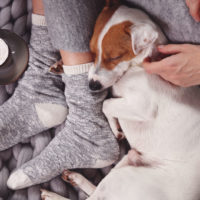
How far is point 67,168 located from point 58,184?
0.11 m

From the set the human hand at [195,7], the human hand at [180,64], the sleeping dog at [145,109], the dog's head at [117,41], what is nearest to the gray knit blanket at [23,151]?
the sleeping dog at [145,109]

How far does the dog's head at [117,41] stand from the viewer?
4.07 ft

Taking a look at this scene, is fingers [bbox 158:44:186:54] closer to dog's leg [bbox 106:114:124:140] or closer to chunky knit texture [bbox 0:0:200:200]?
chunky knit texture [bbox 0:0:200:200]

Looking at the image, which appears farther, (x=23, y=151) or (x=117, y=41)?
(x=23, y=151)

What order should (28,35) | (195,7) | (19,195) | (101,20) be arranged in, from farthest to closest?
(28,35)
(19,195)
(101,20)
(195,7)

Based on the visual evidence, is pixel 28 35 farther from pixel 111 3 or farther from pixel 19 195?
pixel 19 195

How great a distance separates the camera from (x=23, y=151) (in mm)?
1631

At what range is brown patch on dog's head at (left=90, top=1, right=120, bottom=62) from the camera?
1.29 m

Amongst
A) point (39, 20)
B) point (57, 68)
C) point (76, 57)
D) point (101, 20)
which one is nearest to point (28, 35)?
point (39, 20)

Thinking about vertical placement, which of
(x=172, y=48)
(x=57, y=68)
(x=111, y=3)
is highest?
(x=111, y=3)

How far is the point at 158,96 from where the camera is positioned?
4.44 feet

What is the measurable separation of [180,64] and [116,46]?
275 millimetres

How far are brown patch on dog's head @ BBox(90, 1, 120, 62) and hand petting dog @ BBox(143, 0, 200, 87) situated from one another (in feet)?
0.79

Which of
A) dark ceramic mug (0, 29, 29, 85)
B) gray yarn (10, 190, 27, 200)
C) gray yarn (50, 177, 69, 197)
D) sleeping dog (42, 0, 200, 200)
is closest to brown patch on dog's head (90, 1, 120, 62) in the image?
sleeping dog (42, 0, 200, 200)
